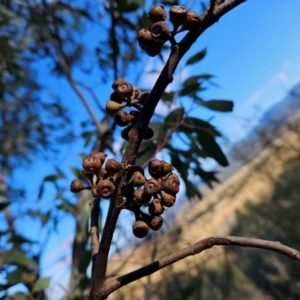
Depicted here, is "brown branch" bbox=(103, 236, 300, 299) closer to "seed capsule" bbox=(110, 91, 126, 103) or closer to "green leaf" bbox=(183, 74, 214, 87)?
"seed capsule" bbox=(110, 91, 126, 103)

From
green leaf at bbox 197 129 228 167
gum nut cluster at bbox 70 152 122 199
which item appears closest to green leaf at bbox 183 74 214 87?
green leaf at bbox 197 129 228 167

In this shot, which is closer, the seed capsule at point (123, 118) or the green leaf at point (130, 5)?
the seed capsule at point (123, 118)

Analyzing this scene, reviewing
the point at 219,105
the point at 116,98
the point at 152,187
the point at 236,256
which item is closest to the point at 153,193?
the point at 152,187

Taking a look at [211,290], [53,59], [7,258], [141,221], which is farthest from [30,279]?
[211,290]

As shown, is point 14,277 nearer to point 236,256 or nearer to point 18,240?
point 18,240

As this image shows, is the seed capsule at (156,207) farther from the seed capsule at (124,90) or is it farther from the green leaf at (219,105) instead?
the green leaf at (219,105)

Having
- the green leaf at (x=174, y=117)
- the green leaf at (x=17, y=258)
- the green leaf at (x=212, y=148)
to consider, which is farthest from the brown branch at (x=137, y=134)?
the green leaf at (x=17, y=258)
